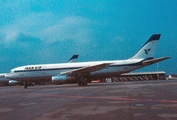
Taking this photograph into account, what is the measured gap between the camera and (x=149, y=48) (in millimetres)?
33969

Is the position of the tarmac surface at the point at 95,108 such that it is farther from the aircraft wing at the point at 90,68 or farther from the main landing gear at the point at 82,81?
the main landing gear at the point at 82,81

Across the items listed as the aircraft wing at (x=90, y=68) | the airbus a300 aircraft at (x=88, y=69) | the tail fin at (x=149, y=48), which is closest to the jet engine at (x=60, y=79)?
the airbus a300 aircraft at (x=88, y=69)

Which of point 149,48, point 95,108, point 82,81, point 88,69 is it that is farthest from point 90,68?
point 95,108

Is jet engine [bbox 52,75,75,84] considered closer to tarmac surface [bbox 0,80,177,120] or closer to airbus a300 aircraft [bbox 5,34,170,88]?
airbus a300 aircraft [bbox 5,34,170,88]

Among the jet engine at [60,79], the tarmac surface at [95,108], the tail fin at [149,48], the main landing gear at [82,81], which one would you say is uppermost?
the tail fin at [149,48]

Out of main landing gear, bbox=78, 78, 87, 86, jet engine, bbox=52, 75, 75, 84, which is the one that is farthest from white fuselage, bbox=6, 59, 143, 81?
jet engine, bbox=52, 75, 75, 84

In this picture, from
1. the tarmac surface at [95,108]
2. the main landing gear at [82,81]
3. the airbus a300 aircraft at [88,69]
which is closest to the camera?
the tarmac surface at [95,108]

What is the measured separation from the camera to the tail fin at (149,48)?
34.0m

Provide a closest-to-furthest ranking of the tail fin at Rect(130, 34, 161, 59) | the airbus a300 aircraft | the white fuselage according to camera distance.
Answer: the airbus a300 aircraft
the white fuselage
the tail fin at Rect(130, 34, 161, 59)

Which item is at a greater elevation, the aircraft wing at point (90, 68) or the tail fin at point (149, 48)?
the tail fin at point (149, 48)

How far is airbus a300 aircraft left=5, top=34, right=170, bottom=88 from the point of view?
31.6m

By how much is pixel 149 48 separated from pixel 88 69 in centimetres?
930

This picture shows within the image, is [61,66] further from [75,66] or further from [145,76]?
[145,76]

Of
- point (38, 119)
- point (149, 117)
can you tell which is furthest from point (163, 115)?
point (38, 119)
